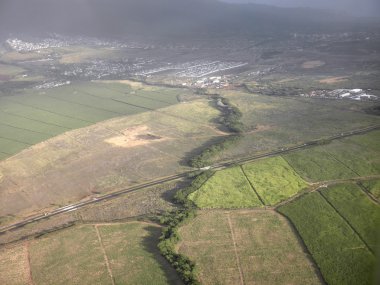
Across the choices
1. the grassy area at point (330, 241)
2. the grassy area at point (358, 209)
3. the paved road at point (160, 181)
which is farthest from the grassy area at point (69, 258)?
the grassy area at point (358, 209)

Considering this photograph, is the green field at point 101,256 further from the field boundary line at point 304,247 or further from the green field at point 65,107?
the green field at point 65,107

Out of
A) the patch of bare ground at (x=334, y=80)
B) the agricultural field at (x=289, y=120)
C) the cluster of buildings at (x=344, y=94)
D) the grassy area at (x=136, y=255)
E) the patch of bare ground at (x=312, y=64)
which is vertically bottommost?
the patch of bare ground at (x=312, y=64)

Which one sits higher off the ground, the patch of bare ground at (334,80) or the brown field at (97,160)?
the brown field at (97,160)

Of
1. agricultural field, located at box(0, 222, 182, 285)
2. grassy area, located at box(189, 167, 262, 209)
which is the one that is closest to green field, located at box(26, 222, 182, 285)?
agricultural field, located at box(0, 222, 182, 285)

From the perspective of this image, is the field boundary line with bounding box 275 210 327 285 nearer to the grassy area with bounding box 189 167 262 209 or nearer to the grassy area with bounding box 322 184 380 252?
the grassy area with bounding box 189 167 262 209

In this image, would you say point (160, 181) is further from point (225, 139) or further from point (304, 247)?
point (304, 247)

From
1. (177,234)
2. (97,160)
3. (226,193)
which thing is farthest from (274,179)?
(97,160)

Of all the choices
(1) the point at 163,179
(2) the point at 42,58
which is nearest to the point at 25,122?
(1) the point at 163,179
